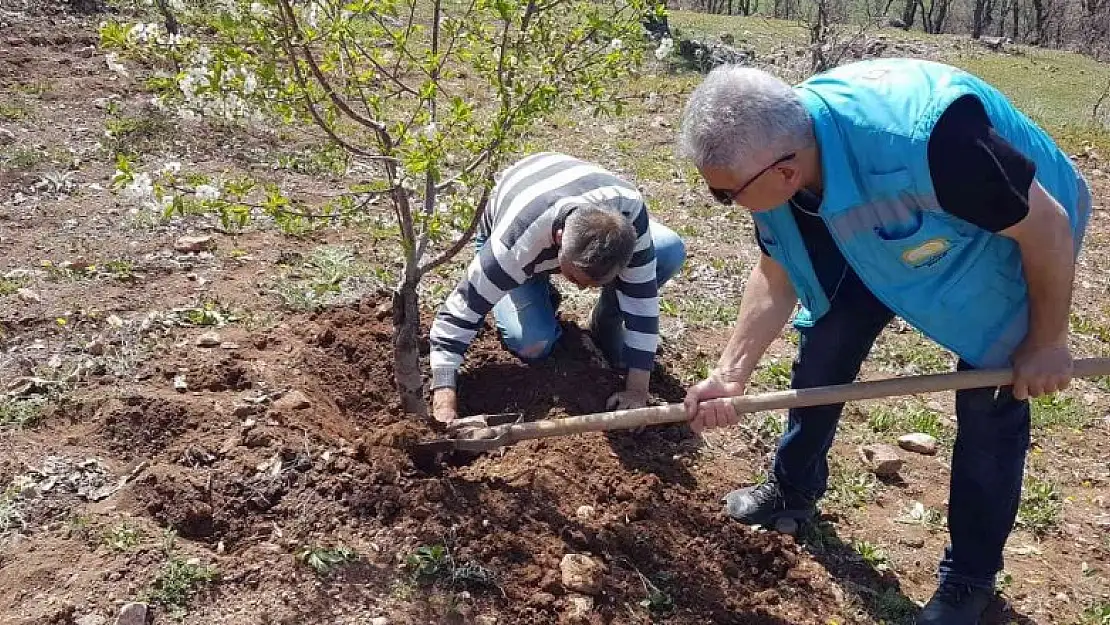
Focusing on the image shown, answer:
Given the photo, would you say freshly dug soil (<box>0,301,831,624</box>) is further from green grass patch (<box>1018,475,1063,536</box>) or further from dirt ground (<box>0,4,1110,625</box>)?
green grass patch (<box>1018,475,1063,536</box>)

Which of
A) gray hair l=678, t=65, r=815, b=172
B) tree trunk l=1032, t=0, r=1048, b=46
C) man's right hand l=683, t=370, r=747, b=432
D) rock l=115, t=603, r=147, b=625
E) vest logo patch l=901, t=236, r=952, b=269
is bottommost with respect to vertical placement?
rock l=115, t=603, r=147, b=625

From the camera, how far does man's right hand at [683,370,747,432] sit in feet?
→ 8.75

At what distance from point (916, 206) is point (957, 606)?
4.50ft

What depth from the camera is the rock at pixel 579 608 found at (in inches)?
102

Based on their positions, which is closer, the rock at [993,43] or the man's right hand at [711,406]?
the man's right hand at [711,406]

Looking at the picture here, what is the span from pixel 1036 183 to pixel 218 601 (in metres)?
2.45

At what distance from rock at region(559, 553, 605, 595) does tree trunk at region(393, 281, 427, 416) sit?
919mm

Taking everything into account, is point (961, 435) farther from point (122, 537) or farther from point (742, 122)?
point (122, 537)

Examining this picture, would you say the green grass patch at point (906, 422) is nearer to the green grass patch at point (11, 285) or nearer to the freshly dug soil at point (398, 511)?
the freshly dug soil at point (398, 511)

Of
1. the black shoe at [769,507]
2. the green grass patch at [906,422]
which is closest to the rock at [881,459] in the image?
the green grass patch at [906,422]

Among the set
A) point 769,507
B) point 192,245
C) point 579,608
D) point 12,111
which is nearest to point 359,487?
point 579,608

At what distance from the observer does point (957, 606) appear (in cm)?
274

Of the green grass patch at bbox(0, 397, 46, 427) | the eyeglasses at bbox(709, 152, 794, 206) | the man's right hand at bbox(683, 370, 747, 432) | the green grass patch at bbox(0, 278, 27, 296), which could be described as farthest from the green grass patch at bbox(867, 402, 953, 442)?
the green grass patch at bbox(0, 278, 27, 296)

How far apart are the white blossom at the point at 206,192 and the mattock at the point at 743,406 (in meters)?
1.09
